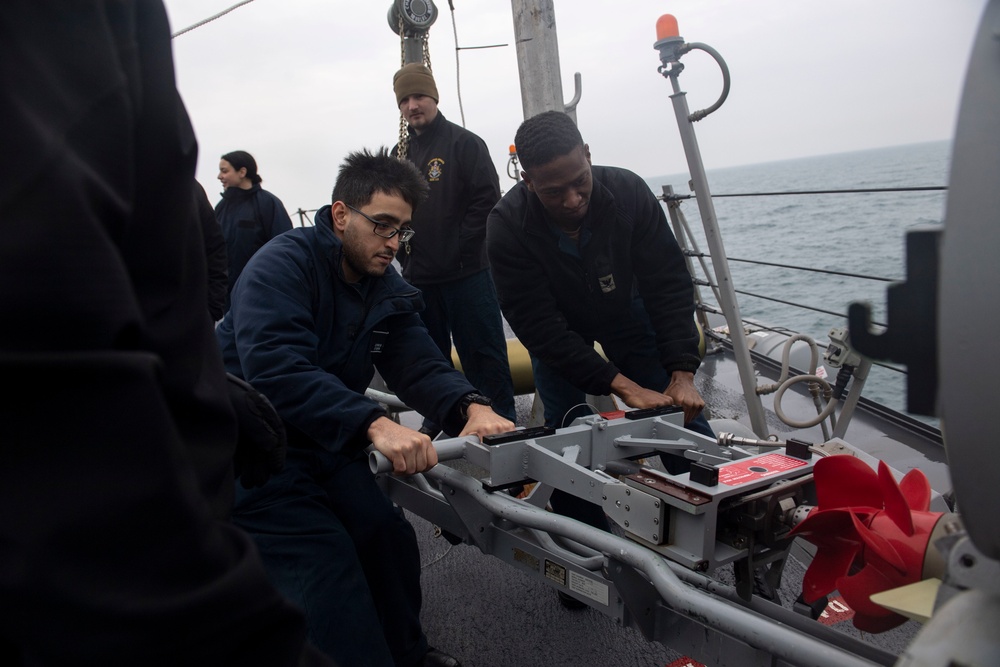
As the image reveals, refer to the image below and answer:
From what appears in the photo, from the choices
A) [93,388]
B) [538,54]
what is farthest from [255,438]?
[538,54]

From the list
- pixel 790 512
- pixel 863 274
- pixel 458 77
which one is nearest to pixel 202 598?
pixel 790 512

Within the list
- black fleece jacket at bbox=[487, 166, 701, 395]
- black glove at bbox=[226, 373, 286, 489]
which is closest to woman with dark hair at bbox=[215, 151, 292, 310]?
black fleece jacket at bbox=[487, 166, 701, 395]

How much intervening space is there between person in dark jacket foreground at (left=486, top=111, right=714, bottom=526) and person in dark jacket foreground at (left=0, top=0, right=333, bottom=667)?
7.00 ft

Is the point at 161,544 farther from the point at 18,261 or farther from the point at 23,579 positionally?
the point at 18,261

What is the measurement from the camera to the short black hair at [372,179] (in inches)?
93.6

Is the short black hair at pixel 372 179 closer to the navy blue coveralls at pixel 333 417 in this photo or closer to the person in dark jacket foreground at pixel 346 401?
the person in dark jacket foreground at pixel 346 401

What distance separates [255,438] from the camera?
119 cm

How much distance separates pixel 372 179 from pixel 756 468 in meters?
1.52

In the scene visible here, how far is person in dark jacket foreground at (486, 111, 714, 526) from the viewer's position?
8.99ft

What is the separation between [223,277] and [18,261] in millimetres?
3550

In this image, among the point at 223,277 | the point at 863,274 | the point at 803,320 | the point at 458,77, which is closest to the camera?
the point at 863,274

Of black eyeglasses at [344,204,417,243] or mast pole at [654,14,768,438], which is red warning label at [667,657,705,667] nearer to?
mast pole at [654,14,768,438]

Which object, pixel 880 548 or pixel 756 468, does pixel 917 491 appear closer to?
pixel 880 548

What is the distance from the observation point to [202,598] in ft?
1.83
